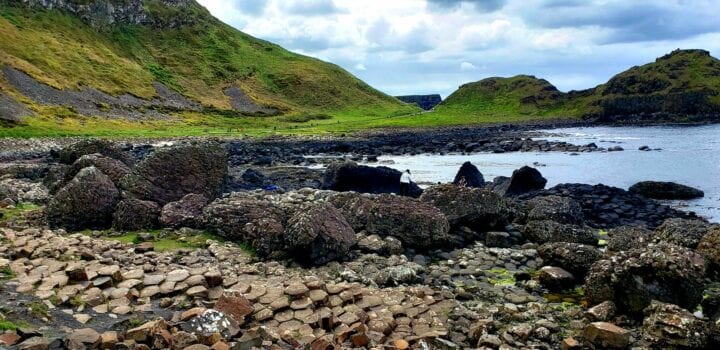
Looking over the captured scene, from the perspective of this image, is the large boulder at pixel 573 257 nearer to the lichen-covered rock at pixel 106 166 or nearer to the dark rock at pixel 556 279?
the dark rock at pixel 556 279

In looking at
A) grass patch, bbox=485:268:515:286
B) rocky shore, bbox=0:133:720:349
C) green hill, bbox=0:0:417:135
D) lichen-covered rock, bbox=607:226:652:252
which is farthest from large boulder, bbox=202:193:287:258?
green hill, bbox=0:0:417:135

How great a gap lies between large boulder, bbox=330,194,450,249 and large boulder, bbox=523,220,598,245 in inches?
→ 134

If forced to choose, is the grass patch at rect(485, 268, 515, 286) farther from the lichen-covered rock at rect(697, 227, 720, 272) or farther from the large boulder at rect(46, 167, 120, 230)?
the large boulder at rect(46, 167, 120, 230)

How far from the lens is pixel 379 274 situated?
48.2 feet

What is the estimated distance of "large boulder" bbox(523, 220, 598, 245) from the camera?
19922 mm

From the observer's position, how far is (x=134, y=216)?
18750 mm

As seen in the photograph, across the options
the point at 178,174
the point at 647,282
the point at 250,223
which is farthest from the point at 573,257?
the point at 178,174

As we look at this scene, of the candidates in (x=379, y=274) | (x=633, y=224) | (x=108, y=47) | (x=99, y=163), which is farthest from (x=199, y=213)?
(x=108, y=47)

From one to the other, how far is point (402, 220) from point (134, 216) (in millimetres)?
9098

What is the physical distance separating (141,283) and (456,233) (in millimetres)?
11760

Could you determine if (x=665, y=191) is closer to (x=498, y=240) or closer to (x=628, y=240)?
(x=628, y=240)

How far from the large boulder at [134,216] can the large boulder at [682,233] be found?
57.1 ft

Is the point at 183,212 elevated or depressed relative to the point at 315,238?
elevated

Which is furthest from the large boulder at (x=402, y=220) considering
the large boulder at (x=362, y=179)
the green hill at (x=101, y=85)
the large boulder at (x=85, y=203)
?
the green hill at (x=101, y=85)
